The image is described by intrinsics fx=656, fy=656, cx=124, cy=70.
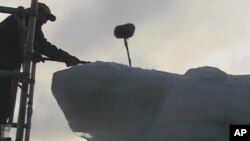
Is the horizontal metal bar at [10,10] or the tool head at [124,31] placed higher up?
the tool head at [124,31]

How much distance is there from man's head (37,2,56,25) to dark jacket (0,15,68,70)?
7 centimetres

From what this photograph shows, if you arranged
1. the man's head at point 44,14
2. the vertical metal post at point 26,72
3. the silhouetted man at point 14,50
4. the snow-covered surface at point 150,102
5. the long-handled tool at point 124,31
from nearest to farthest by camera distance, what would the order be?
the vertical metal post at point 26,72 → the snow-covered surface at point 150,102 → the silhouetted man at point 14,50 → the man's head at point 44,14 → the long-handled tool at point 124,31

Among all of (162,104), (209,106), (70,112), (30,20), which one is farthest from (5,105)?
(209,106)

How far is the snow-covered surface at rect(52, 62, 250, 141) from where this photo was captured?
14.2 feet

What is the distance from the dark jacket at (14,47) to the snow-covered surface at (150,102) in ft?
1.15

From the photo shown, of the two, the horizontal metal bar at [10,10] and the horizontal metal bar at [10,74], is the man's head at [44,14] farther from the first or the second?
the horizontal metal bar at [10,74]

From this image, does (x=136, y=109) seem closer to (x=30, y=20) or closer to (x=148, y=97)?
(x=148, y=97)

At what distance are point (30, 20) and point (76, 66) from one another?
0.57 m

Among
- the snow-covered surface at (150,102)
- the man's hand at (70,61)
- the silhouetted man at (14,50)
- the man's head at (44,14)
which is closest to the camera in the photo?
the snow-covered surface at (150,102)

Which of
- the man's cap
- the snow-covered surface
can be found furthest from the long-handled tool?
the snow-covered surface

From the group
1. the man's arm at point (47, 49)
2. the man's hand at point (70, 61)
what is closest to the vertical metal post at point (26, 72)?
the man's arm at point (47, 49)

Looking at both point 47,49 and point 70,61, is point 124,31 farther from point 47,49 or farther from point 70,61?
point 47,49

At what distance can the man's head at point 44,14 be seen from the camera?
4.96m

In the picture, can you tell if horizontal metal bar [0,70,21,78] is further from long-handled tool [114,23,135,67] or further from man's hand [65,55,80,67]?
long-handled tool [114,23,135,67]
